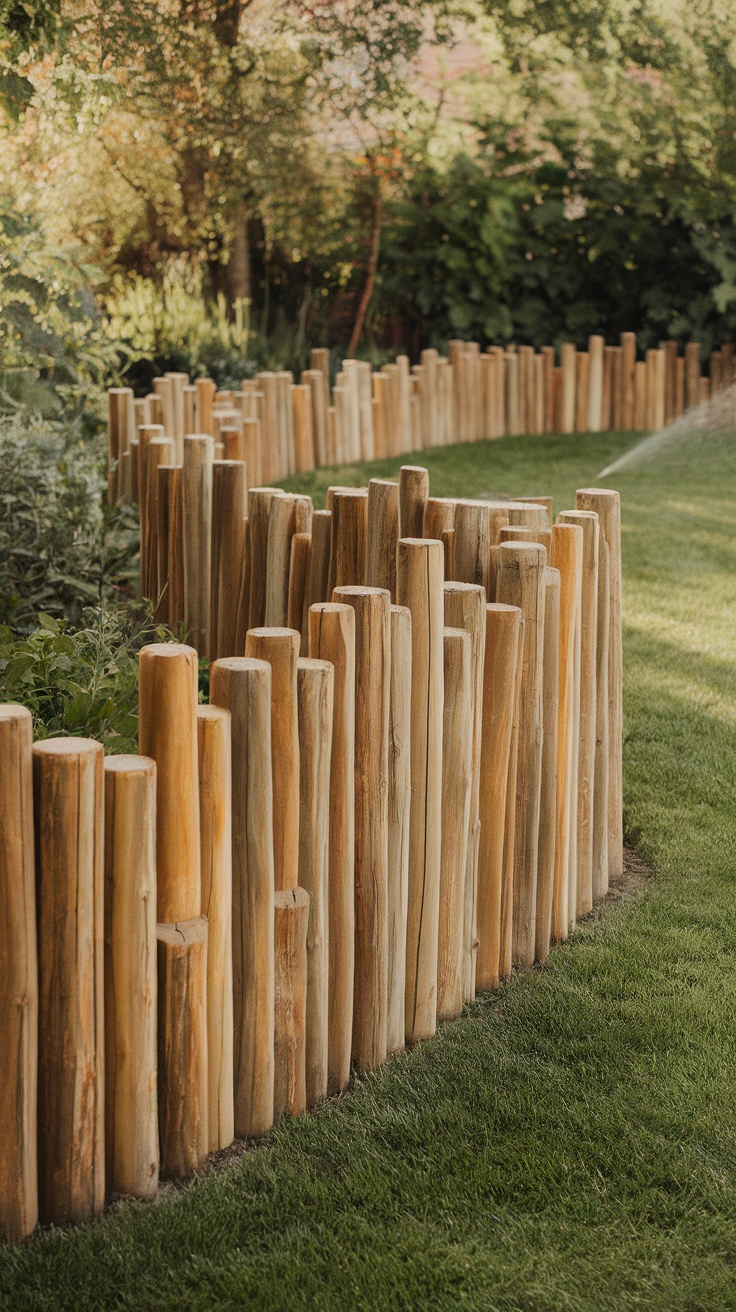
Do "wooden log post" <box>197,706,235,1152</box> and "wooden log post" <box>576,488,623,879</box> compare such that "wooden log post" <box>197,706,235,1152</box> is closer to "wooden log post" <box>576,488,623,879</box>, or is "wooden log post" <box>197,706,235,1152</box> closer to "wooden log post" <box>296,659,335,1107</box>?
"wooden log post" <box>296,659,335,1107</box>

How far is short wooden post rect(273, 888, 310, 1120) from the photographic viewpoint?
102 inches

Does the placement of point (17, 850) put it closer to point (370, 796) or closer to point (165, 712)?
point (165, 712)

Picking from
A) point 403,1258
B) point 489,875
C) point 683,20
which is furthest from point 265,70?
point 403,1258

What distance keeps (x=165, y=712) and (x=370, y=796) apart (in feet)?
1.94

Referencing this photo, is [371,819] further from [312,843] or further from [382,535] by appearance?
[382,535]

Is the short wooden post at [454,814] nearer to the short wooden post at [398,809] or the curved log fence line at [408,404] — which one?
the short wooden post at [398,809]

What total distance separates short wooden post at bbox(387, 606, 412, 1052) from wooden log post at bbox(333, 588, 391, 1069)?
0.10ft

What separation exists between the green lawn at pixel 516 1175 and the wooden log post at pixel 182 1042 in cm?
8

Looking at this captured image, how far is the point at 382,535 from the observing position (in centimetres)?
362

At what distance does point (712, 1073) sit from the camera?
278cm

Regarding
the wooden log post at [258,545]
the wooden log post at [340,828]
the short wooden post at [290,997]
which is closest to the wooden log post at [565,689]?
the wooden log post at [340,828]

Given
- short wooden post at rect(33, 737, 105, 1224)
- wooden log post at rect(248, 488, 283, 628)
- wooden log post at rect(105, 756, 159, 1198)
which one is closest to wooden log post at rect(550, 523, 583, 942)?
wooden log post at rect(248, 488, 283, 628)

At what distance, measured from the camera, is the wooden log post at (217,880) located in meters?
2.39

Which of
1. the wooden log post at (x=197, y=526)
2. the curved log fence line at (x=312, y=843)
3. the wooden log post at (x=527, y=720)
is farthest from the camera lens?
the wooden log post at (x=197, y=526)
